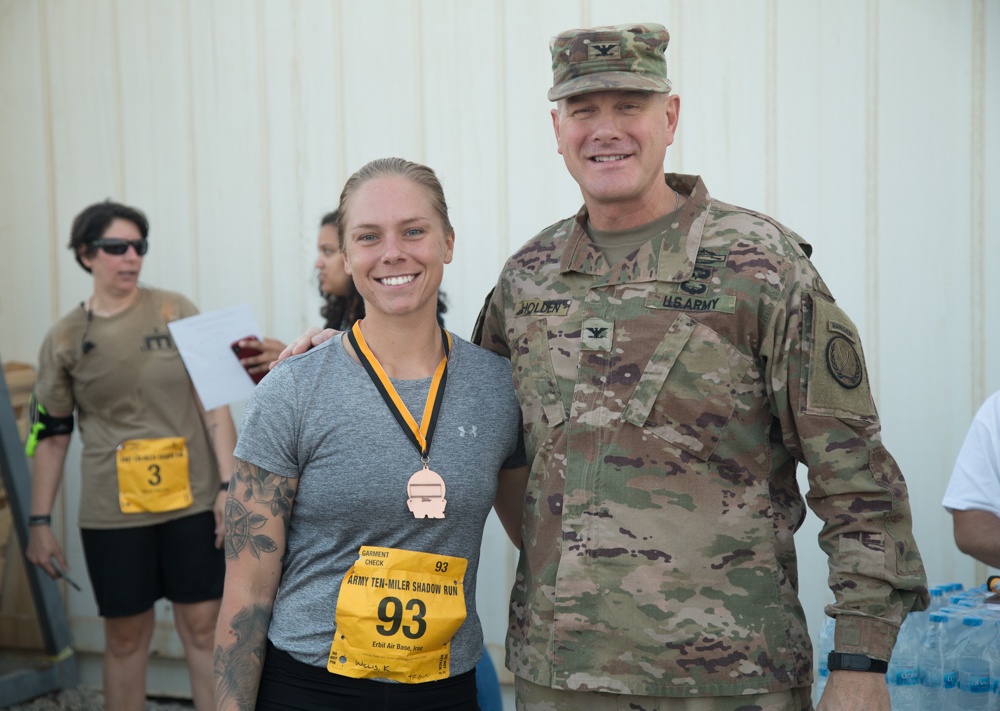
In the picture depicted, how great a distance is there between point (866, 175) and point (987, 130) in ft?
1.36

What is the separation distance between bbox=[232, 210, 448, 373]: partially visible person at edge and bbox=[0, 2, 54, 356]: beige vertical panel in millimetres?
1536

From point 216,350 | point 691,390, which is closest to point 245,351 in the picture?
point 216,350

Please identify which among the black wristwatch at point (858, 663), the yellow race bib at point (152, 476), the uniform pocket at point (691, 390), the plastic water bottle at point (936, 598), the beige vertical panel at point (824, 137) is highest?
the beige vertical panel at point (824, 137)

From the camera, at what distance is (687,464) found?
212 cm

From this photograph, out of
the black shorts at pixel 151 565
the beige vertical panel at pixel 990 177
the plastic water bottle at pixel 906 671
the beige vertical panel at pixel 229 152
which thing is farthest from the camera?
the beige vertical panel at pixel 229 152

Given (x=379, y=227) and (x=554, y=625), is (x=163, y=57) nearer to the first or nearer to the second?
(x=379, y=227)

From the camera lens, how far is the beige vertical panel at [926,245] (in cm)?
369

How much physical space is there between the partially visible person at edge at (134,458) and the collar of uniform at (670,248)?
2.40 meters

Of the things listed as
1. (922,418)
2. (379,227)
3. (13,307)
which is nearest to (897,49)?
(922,418)

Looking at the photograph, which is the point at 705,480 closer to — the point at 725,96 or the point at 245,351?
the point at 725,96

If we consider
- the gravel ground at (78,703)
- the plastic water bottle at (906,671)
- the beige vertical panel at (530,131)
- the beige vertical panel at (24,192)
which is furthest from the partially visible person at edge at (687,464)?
the beige vertical panel at (24,192)

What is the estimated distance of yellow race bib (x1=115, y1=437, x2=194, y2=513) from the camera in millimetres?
4223

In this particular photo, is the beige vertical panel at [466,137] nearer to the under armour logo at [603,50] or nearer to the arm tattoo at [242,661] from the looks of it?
the under armour logo at [603,50]

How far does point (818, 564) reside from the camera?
3922mm
